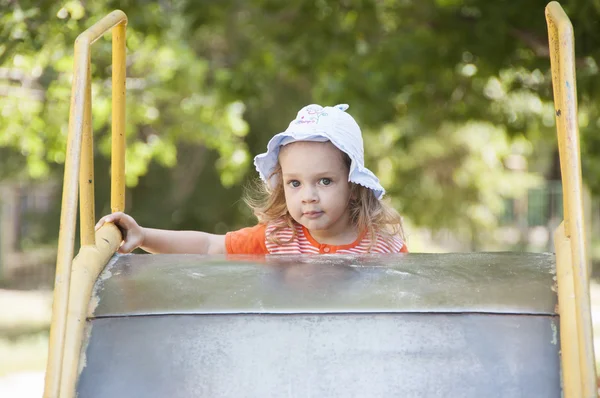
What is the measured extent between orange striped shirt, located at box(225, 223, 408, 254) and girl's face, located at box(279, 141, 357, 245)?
15 cm

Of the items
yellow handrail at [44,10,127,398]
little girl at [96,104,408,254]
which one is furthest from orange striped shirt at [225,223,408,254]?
yellow handrail at [44,10,127,398]

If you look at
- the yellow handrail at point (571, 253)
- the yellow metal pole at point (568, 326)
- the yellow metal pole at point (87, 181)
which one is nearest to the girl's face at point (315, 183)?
the yellow metal pole at point (87, 181)

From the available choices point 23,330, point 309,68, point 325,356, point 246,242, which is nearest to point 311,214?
point 246,242

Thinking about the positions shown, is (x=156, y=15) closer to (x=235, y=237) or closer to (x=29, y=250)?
(x=235, y=237)

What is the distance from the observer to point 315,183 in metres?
2.88

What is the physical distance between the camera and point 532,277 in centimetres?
209

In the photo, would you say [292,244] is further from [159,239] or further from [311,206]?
[159,239]

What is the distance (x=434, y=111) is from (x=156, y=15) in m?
2.62

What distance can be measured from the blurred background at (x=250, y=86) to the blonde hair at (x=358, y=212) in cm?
269

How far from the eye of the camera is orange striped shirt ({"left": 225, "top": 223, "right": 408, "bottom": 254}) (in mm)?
3070

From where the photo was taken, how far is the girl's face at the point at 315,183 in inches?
113

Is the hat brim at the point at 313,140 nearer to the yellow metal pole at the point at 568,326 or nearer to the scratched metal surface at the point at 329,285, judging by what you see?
the scratched metal surface at the point at 329,285

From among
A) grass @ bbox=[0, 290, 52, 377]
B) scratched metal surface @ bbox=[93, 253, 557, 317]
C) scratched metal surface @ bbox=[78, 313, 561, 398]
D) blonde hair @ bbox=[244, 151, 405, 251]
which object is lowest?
scratched metal surface @ bbox=[78, 313, 561, 398]

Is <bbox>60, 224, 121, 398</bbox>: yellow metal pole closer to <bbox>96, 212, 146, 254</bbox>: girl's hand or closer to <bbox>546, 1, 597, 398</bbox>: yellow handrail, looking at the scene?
<bbox>96, 212, 146, 254</bbox>: girl's hand
